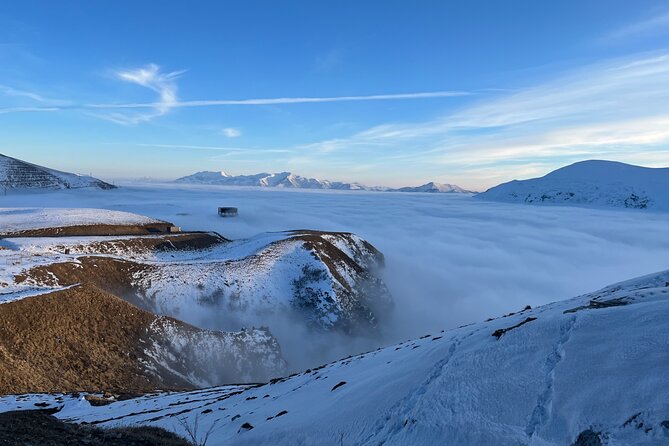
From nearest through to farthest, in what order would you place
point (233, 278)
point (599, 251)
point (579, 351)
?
point (579, 351)
point (233, 278)
point (599, 251)

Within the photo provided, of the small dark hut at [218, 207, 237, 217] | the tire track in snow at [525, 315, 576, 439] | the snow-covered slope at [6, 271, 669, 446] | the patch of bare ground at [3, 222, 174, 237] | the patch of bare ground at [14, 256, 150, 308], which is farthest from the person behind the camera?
the small dark hut at [218, 207, 237, 217]

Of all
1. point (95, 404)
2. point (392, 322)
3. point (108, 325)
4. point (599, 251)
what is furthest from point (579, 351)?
point (599, 251)

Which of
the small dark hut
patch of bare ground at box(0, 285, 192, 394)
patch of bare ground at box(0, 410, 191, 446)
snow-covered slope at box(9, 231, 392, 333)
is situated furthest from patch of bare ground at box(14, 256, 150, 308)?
the small dark hut

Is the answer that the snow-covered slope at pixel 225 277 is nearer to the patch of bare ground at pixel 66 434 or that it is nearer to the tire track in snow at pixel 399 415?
the patch of bare ground at pixel 66 434

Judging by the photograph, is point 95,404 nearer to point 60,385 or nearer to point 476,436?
point 60,385

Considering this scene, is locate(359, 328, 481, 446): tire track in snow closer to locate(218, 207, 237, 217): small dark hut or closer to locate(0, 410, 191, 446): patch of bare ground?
locate(0, 410, 191, 446): patch of bare ground

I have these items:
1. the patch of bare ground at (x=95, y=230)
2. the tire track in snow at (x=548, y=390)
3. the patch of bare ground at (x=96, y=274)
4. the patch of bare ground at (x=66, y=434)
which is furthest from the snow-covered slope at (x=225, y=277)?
the tire track in snow at (x=548, y=390)
